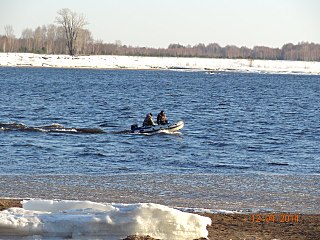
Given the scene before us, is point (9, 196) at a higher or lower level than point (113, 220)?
lower

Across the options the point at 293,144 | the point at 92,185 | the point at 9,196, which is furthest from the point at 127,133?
the point at 9,196

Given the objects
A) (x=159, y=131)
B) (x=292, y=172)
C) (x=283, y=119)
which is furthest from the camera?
(x=283, y=119)

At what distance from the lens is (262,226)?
11.8 meters

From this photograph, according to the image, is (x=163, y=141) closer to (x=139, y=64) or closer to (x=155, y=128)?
(x=155, y=128)

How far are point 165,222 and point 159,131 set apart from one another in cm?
2195

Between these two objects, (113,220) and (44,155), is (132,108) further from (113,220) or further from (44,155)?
(113,220)

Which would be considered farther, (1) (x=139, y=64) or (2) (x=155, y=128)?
(1) (x=139, y=64)

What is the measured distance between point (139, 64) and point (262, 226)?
Answer: 481ft

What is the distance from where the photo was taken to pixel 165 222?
9.98 m

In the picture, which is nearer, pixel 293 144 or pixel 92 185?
pixel 92 185
